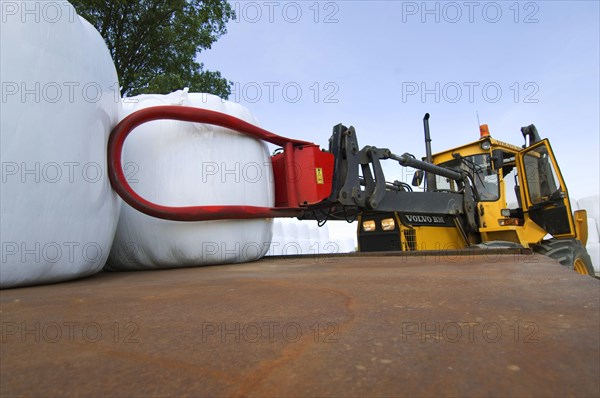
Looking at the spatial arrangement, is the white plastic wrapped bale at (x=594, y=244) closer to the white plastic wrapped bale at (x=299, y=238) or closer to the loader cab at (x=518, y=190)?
the white plastic wrapped bale at (x=299, y=238)

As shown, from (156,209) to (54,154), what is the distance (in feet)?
1.60

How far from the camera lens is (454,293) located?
3.11 ft

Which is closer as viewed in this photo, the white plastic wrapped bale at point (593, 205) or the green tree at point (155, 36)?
the green tree at point (155, 36)

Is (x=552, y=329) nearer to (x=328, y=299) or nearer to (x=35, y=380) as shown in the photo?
(x=328, y=299)

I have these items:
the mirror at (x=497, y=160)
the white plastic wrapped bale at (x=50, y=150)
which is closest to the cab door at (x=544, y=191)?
the mirror at (x=497, y=160)

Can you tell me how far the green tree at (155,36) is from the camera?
226 inches

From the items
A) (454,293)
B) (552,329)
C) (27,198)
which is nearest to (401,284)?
(454,293)

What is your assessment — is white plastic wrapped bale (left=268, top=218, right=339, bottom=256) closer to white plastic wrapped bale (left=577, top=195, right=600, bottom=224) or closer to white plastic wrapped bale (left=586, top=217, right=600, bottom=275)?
white plastic wrapped bale (left=586, top=217, right=600, bottom=275)

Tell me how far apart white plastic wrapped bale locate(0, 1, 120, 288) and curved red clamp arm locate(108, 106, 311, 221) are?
0.08 metres

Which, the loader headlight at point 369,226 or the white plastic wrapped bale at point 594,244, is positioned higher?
the loader headlight at point 369,226

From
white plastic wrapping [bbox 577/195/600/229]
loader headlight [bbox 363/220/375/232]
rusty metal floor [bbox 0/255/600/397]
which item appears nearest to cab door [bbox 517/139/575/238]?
loader headlight [bbox 363/220/375/232]

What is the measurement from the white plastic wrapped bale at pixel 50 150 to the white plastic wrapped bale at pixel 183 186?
0.30 meters

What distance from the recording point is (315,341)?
0.62 metres

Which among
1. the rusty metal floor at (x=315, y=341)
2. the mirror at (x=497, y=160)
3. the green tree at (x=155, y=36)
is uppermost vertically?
the green tree at (x=155, y=36)
